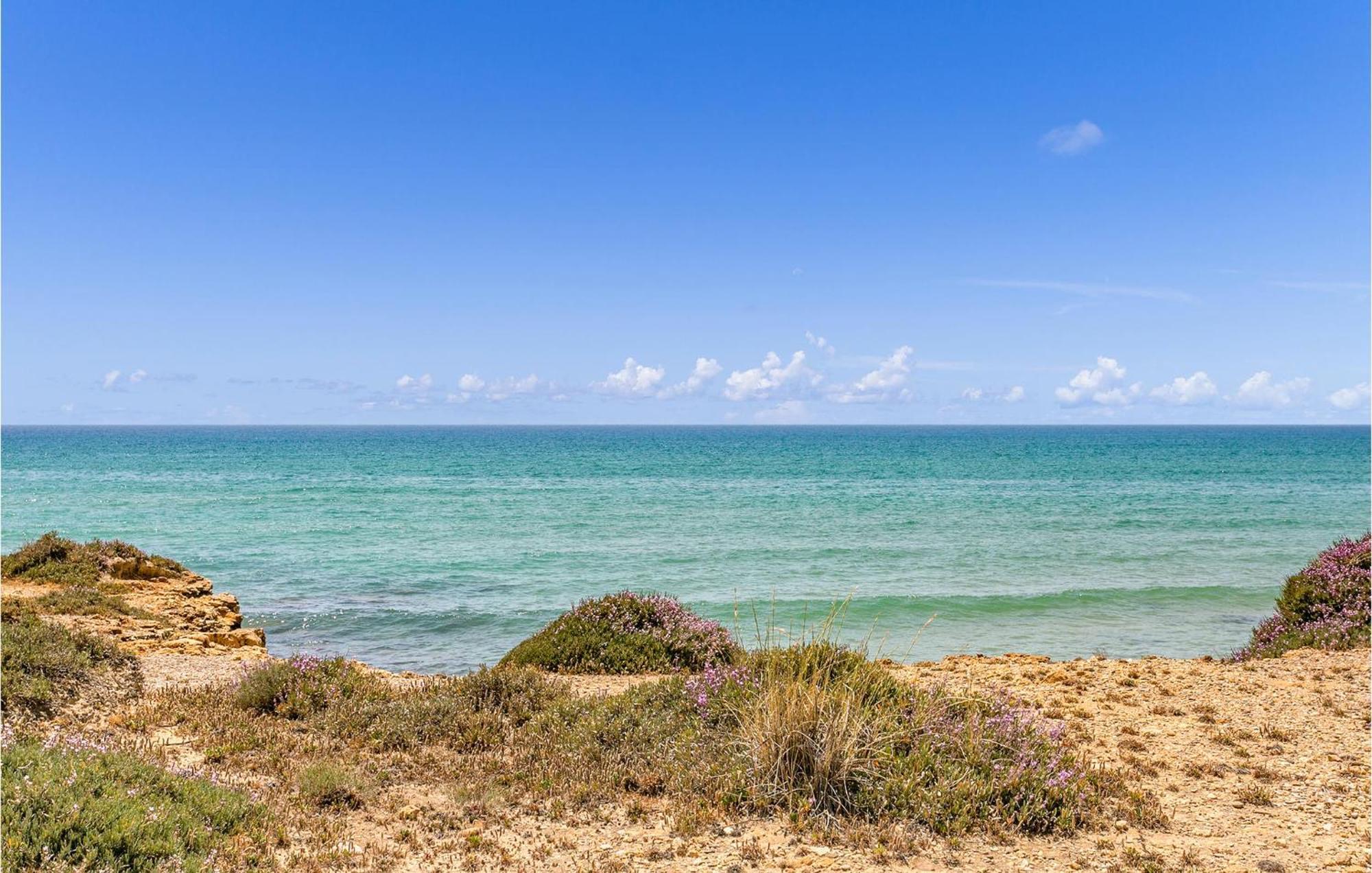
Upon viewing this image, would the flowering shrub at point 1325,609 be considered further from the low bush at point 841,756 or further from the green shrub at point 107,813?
the green shrub at point 107,813

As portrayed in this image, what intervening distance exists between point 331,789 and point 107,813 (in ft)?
6.02

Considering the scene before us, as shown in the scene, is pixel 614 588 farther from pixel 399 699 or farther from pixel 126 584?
pixel 399 699

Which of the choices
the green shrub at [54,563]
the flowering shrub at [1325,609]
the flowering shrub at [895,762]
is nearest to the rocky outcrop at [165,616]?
the green shrub at [54,563]

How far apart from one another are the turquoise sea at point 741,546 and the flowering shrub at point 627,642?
4.46 feet

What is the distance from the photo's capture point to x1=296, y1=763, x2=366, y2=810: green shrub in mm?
6762

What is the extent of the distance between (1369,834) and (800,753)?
4.33 meters

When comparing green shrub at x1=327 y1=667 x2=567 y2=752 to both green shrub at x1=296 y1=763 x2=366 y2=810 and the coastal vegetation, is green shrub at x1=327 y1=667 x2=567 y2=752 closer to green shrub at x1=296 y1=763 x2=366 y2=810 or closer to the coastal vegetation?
the coastal vegetation

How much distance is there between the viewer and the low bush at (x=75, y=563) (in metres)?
17.4

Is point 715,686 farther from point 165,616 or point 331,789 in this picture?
point 165,616

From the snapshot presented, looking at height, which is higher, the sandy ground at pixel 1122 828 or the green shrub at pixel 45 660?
the green shrub at pixel 45 660

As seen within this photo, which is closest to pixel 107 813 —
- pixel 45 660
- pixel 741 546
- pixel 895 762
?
pixel 895 762

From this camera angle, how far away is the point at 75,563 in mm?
18000

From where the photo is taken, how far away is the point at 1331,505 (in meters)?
45.7

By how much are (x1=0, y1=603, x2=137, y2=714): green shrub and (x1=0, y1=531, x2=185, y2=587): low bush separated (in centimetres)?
666
